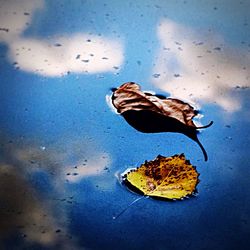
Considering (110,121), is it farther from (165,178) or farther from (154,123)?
(165,178)

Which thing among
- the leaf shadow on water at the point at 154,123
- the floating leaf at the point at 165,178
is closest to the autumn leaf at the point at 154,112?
the leaf shadow on water at the point at 154,123

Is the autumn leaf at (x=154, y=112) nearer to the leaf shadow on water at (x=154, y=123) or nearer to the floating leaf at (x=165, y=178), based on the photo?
the leaf shadow on water at (x=154, y=123)

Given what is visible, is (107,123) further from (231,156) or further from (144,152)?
(231,156)

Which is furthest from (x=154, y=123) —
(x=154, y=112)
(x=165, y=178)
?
(x=165, y=178)

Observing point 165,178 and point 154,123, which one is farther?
point 154,123

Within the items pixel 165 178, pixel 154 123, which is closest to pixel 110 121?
pixel 154 123

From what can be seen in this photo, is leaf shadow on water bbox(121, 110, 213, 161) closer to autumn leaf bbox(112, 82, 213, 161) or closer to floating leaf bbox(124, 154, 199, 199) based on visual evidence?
autumn leaf bbox(112, 82, 213, 161)

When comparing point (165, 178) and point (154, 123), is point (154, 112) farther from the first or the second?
point (165, 178)
